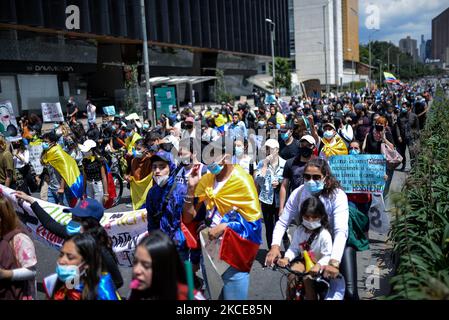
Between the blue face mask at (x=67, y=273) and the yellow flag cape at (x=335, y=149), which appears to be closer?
the blue face mask at (x=67, y=273)

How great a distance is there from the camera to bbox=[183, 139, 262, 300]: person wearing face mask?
13.1 ft

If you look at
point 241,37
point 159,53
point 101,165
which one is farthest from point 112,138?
point 241,37

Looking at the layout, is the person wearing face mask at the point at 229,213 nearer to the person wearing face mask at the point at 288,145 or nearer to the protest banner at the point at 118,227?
the protest banner at the point at 118,227

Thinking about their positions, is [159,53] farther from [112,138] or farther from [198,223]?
[198,223]

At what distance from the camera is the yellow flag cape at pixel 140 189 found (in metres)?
6.92

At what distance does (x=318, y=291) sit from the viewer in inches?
147

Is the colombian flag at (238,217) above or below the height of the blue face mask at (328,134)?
below

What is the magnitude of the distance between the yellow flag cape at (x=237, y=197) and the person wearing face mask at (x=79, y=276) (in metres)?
1.25

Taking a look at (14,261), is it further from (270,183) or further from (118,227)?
(270,183)

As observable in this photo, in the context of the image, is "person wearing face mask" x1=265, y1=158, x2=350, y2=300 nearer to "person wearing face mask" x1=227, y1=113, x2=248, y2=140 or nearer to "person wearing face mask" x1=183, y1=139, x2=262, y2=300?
"person wearing face mask" x1=183, y1=139, x2=262, y2=300

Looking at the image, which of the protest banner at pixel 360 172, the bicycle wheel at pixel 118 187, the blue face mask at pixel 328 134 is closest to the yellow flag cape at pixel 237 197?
the protest banner at pixel 360 172

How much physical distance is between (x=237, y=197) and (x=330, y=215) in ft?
2.58

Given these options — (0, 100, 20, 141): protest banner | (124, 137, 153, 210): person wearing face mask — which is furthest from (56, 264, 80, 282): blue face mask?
(0, 100, 20, 141): protest banner

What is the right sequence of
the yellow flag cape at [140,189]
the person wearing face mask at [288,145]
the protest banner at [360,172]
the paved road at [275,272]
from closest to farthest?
the paved road at [275,272] → the protest banner at [360,172] → the yellow flag cape at [140,189] → the person wearing face mask at [288,145]
